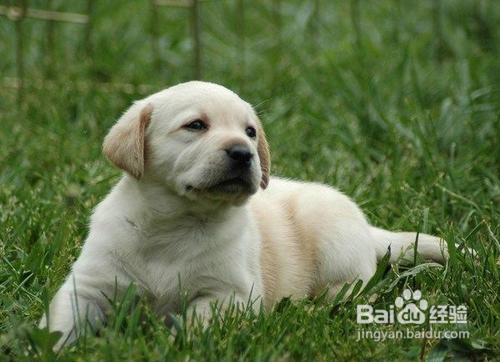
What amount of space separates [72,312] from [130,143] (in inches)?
28.6

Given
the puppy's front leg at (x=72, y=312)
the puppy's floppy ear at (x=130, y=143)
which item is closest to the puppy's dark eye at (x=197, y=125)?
the puppy's floppy ear at (x=130, y=143)

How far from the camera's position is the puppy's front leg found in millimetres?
3789

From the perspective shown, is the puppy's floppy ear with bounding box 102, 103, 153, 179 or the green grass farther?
the puppy's floppy ear with bounding box 102, 103, 153, 179

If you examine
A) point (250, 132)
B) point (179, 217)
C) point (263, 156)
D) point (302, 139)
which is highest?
point (250, 132)

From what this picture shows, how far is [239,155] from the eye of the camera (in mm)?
3895

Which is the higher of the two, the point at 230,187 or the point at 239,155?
the point at 239,155

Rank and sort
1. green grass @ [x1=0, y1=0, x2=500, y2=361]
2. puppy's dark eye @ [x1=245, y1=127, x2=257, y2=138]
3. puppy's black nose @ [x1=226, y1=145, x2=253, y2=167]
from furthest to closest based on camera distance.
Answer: puppy's dark eye @ [x1=245, y1=127, x2=257, y2=138] → puppy's black nose @ [x1=226, y1=145, x2=253, y2=167] → green grass @ [x1=0, y1=0, x2=500, y2=361]

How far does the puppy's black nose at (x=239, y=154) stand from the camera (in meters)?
3.89

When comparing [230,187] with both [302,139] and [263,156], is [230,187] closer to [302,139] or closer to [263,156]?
[263,156]

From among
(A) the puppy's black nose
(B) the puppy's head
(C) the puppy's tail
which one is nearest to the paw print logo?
(C) the puppy's tail

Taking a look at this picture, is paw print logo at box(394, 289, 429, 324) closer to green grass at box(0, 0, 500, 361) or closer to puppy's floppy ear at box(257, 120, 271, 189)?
green grass at box(0, 0, 500, 361)

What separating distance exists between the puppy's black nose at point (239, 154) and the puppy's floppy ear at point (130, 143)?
1.34 ft

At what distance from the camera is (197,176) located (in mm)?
3924

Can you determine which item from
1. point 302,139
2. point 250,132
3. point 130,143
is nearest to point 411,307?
point 250,132
